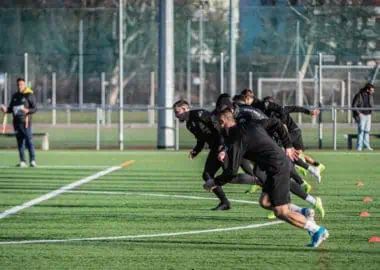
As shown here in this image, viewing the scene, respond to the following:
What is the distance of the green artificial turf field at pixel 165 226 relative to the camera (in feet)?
39.3

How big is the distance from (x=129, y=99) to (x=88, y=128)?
8594 mm

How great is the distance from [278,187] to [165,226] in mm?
2817

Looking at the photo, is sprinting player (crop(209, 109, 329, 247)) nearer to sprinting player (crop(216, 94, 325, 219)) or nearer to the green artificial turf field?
the green artificial turf field

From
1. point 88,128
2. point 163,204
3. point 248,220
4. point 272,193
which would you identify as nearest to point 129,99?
point 88,128

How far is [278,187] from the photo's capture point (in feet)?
41.5

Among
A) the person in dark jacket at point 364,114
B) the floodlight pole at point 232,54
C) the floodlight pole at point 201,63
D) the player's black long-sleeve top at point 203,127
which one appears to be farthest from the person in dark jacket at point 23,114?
the floodlight pole at point 201,63

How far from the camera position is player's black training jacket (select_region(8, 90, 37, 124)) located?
26.2 m

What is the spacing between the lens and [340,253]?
1247 cm

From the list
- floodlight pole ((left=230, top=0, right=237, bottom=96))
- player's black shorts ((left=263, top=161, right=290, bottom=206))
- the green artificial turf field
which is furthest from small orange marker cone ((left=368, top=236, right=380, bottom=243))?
floodlight pole ((left=230, top=0, right=237, bottom=96))

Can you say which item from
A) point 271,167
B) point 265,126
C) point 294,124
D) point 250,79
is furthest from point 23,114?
point 271,167

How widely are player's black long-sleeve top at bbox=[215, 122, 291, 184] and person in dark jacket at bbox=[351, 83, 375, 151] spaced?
20.3 metres

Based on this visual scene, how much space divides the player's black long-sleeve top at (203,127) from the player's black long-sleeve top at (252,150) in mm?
4037

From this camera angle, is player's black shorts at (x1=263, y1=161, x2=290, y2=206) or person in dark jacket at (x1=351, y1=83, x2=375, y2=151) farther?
person in dark jacket at (x1=351, y1=83, x2=375, y2=151)

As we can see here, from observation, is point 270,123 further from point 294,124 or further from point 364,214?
point 294,124
